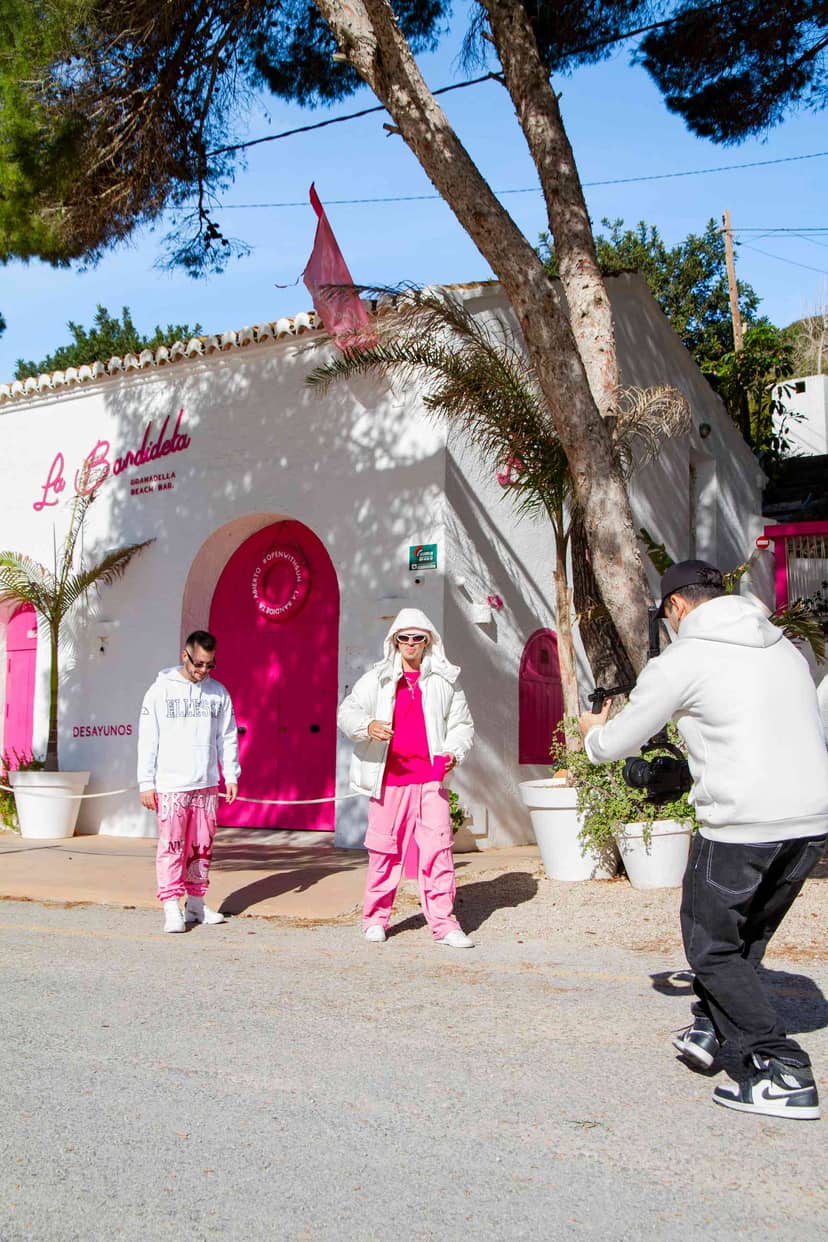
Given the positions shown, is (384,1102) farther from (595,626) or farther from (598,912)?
(595,626)

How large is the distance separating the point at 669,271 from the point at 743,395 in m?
18.1

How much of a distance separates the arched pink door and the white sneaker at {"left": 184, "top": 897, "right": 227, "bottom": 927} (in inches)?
178

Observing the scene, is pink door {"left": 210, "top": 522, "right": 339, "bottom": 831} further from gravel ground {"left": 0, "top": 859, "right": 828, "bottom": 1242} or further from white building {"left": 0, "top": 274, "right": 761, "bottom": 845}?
gravel ground {"left": 0, "top": 859, "right": 828, "bottom": 1242}

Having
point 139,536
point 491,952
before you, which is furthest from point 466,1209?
point 139,536

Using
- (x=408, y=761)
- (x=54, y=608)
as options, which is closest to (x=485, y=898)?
(x=408, y=761)

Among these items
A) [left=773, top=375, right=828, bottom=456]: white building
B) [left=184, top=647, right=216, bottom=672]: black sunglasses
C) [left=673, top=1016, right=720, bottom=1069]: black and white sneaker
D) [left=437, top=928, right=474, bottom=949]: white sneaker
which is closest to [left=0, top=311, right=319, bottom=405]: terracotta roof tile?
[left=184, top=647, right=216, bottom=672]: black sunglasses

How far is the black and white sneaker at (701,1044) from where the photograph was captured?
382cm

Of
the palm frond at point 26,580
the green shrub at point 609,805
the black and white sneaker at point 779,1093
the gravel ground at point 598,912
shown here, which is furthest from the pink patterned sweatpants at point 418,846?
the palm frond at point 26,580

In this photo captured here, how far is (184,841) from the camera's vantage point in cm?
684

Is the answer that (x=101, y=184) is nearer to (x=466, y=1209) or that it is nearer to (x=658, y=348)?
(x=658, y=348)

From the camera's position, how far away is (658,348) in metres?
14.5

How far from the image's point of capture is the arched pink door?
1115 cm

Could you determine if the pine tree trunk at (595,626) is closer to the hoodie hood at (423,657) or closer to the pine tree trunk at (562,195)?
the pine tree trunk at (562,195)

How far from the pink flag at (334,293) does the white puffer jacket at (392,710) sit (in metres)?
3.56
